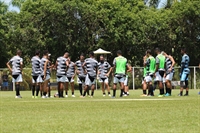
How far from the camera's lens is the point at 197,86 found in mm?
51719

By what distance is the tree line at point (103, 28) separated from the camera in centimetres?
6206

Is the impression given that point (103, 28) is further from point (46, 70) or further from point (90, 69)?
point (90, 69)

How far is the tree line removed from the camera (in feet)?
204

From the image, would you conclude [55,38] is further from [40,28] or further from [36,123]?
[36,123]

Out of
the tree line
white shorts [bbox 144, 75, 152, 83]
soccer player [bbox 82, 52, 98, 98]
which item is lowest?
white shorts [bbox 144, 75, 152, 83]

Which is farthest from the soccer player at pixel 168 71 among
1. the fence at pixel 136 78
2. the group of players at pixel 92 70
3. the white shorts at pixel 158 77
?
the fence at pixel 136 78

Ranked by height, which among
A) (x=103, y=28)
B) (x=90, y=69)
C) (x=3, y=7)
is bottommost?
(x=90, y=69)

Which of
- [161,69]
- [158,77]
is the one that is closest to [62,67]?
[158,77]

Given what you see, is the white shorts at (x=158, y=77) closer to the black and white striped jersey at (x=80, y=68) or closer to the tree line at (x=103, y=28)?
the black and white striped jersey at (x=80, y=68)

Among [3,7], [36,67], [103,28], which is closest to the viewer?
[36,67]

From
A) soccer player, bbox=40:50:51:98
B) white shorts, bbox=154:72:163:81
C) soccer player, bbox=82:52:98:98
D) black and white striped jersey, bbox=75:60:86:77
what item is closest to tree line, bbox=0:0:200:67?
black and white striped jersey, bbox=75:60:86:77

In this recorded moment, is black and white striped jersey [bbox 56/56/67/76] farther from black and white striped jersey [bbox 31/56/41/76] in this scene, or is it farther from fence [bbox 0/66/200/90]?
fence [bbox 0/66/200/90]

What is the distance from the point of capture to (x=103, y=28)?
64062 millimetres

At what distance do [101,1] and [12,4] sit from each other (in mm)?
32902
